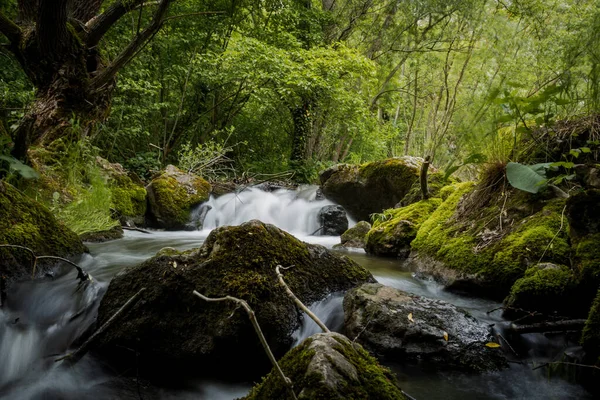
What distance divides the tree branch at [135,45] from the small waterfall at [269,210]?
3.15 metres

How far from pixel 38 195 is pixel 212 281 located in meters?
3.35

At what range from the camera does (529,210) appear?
366 cm

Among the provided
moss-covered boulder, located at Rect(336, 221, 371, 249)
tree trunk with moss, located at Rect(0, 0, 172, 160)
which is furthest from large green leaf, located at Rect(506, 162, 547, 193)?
tree trunk with moss, located at Rect(0, 0, 172, 160)

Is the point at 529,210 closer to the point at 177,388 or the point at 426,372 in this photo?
the point at 426,372

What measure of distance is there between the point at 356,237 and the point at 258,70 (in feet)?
19.8

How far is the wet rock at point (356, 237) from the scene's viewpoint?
5.96m

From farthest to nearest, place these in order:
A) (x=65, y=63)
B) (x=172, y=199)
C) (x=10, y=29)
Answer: (x=172, y=199)
(x=65, y=63)
(x=10, y=29)

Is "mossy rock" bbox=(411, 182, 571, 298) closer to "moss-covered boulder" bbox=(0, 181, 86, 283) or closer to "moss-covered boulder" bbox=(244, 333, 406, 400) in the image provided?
"moss-covered boulder" bbox=(244, 333, 406, 400)

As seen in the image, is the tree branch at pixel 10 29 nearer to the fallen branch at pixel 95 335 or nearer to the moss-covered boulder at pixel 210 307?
the moss-covered boulder at pixel 210 307

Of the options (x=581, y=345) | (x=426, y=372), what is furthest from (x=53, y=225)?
(x=581, y=345)

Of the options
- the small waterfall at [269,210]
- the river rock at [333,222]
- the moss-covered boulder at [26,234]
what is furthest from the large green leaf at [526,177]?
the small waterfall at [269,210]

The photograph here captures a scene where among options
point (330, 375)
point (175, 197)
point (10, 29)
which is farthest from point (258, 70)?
point (330, 375)

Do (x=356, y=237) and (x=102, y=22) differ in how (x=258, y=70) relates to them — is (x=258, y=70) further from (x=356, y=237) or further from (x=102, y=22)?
(x=356, y=237)

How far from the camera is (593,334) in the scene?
211 centimetres
